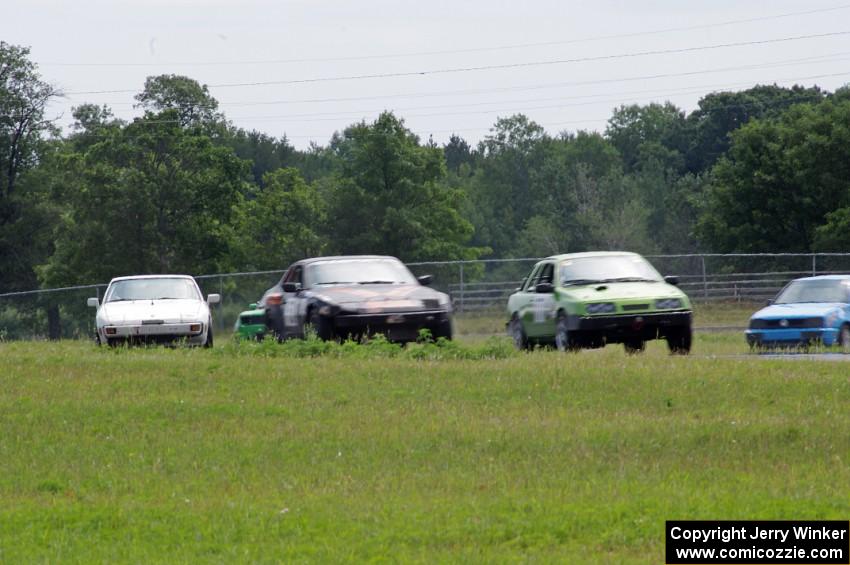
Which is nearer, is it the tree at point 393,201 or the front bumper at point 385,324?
the front bumper at point 385,324

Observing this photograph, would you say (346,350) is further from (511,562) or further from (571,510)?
(511,562)

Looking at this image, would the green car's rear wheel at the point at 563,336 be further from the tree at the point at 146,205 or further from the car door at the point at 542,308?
the tree at the point at 146,205

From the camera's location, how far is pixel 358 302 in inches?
802

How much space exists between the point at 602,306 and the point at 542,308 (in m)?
1.80

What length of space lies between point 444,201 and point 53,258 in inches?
781

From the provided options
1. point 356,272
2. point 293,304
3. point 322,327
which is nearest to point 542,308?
point 356,272

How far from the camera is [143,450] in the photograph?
40.9ft

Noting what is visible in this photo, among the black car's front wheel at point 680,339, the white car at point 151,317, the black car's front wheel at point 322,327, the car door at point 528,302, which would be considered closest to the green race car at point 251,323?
the white car at point 151,317

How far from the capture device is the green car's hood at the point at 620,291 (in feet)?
67.1

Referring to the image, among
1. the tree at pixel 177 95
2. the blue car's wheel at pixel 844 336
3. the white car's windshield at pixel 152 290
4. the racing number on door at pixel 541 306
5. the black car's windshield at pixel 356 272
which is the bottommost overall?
the blue car's wheel at pixel 844 336

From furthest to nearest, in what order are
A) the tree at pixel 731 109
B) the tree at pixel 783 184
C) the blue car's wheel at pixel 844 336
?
the tree at pixel 731 109 < the tree at pixel 783 184 < the blue car's wheel at pixel 844 336

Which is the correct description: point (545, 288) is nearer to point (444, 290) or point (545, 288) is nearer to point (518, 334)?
point (518, 334)

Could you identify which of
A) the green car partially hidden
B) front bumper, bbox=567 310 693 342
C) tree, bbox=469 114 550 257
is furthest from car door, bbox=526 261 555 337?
tree, bbox=469 114 550 257

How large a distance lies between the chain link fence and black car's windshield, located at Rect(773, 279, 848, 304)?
1243cm
